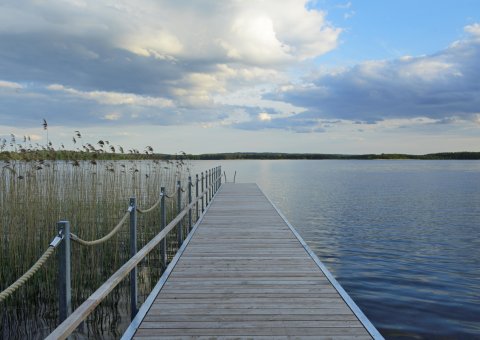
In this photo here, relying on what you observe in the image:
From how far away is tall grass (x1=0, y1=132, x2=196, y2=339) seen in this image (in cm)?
624

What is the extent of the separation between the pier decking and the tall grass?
1353mm

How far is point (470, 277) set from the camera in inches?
376

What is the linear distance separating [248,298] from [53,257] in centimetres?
365

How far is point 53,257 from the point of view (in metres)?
6.84

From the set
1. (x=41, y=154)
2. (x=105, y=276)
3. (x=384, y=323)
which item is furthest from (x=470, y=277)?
(x=41, y=154)

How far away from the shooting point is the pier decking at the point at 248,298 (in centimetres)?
401

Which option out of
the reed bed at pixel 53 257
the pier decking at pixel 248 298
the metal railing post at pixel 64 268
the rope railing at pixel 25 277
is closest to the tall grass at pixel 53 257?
the reed bed at pixel 53 257

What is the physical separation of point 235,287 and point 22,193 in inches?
190

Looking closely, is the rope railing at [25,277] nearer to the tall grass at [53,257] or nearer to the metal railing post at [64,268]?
the metal railing post at [64,268]

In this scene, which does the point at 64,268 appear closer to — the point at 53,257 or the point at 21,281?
the point at 21,281

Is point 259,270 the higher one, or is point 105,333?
point 259,270

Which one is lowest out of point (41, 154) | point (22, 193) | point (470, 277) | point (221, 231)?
point (470, 277)

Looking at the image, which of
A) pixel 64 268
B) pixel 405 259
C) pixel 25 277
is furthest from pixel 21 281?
pixel 405 259

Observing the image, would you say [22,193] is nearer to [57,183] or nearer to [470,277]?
[57,183]
